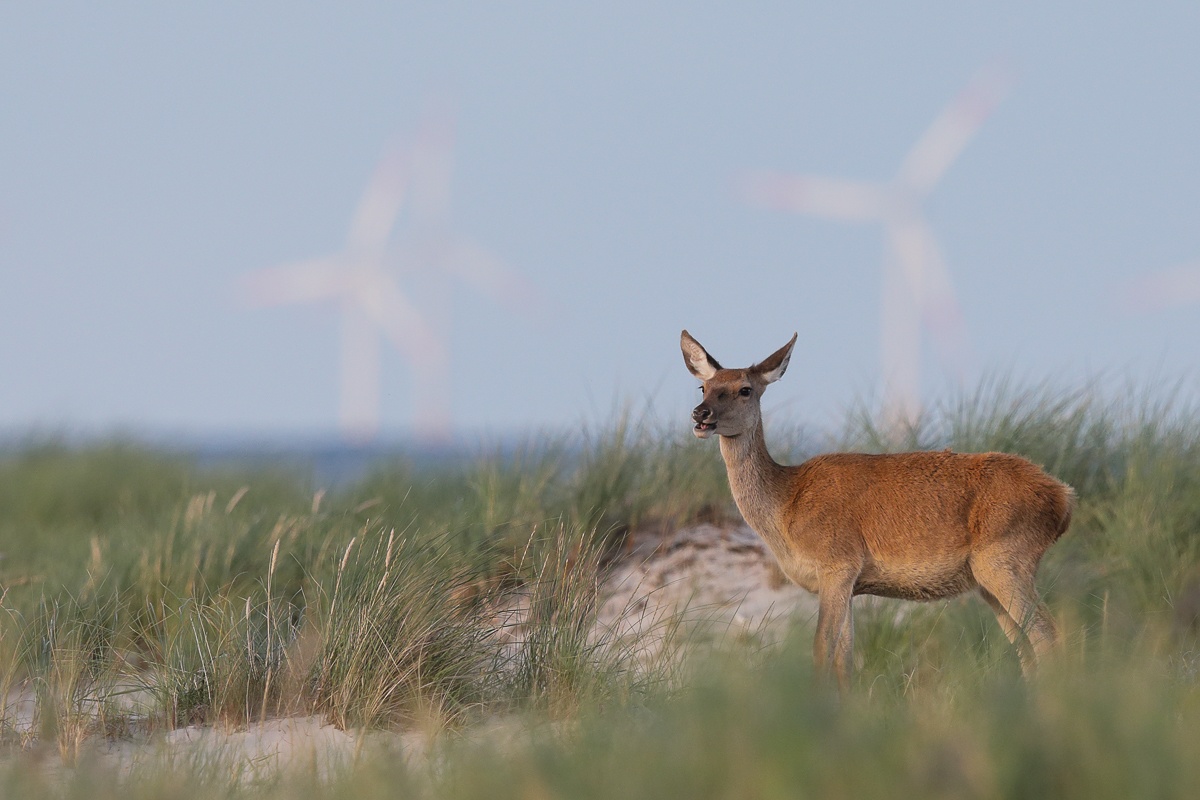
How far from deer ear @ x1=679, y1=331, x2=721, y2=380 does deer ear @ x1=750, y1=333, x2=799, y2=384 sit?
13.4 inches

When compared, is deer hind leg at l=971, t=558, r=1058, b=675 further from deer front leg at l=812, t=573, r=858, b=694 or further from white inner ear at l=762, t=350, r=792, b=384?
white inner ear at l=762, t=350, r=792, b=384

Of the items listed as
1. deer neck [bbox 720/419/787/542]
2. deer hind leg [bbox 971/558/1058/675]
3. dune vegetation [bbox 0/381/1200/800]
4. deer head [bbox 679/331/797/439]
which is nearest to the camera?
dune vegetation [bbox 0/381/1200/800]

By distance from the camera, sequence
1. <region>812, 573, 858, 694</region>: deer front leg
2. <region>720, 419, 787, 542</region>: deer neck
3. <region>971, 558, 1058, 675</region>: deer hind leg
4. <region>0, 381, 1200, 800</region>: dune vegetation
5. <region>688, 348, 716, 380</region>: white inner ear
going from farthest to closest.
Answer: <region>688, 348, 716, 380</region>: white inner ear → <region>720, 419, 787, 542</region>: deer neck → <region>971, 558, 1058, 675</region>: deer hind leg → <region>812, 573, 858, 694</region>: deer front leg → <region>0, 381, 1200, 800</region>: dune vegetation

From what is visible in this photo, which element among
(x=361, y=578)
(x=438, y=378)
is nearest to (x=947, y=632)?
(x=361, y=578)

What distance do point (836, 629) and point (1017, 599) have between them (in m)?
1.00

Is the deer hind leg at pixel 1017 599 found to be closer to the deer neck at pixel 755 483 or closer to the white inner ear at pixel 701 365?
the deer neck at pixel 755 483

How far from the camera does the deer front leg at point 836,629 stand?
7314 mm

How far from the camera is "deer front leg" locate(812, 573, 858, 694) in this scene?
7.31 meters

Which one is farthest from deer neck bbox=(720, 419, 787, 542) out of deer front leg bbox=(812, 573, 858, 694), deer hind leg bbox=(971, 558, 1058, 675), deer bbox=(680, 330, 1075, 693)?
deer hind leg bbox=(971, 558, 1058, 675)

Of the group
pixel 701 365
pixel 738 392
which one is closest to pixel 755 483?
pixel 738 392

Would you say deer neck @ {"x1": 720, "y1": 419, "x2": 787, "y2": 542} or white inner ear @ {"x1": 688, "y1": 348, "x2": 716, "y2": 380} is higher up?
white inner ear @ {"x1": 688, "y1": 348, "x2": 716, "y2": 380}

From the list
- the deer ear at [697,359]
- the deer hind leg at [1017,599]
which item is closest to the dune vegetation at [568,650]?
the deer hind leg at [1017,599]

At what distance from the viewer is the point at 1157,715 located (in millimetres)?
3799

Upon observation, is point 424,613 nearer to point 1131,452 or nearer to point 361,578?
point 361,578
